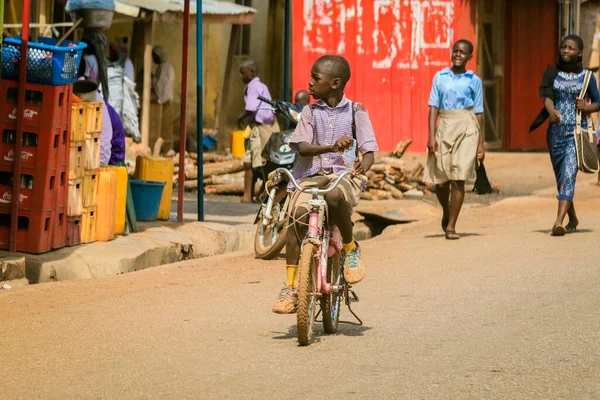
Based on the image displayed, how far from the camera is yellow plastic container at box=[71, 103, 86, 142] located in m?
10.7

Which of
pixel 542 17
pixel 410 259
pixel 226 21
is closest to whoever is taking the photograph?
pixel 410 259

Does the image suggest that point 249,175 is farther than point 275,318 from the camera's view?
Yes

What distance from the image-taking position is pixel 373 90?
22.9m

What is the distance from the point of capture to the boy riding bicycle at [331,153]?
7102 millimetres

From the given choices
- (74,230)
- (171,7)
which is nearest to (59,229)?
(74,230)

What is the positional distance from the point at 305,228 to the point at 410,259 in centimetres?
389

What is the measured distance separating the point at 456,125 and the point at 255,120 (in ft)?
Result: 13.0

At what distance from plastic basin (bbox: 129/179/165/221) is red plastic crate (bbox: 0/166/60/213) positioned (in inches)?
93.4

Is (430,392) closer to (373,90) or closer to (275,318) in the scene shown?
(275,318)

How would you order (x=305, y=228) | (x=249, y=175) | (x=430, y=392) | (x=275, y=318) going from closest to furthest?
1. (x=430, y=392)
2. (x=305, y=228)
3. (x=275, y=318)
4. (x=249, y=175)

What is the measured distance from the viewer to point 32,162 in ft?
33.0

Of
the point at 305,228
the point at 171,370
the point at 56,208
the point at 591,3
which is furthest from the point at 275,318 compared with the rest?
the point at 591,3

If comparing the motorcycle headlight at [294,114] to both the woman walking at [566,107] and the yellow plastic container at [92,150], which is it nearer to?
the yellow plastic container at [92,150]

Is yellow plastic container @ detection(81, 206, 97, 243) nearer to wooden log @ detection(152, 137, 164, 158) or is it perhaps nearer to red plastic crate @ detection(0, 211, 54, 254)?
red plastic crate @ detection(0, 211, 54, 254)
